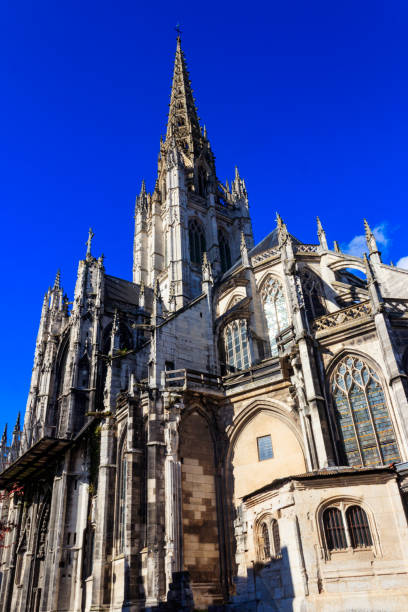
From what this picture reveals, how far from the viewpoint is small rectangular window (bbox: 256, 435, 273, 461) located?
60.8 feet

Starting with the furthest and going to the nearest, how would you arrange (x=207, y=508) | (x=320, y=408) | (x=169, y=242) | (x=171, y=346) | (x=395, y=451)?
(x=169, y=242)
(x=171, y=346)
(x=207, y=508)
(x=320, y=408)
(x=395, y=451)

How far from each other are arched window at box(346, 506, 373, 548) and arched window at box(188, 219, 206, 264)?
3074 cm

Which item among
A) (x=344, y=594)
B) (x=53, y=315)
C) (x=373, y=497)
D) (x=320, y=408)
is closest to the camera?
(x=344, y=594)

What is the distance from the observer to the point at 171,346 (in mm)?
22094

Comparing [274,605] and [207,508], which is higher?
[207,508]

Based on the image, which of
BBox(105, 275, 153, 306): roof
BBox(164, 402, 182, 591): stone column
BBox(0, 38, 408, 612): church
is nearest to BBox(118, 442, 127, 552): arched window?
BBox(0, 38, 408, 612): church

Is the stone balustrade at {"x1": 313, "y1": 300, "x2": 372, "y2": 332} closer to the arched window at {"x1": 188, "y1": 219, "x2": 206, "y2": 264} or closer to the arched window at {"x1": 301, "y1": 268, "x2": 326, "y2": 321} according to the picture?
the arched window at {"x1": 301, "y1": 268, "x2": 326, "y2": 321}

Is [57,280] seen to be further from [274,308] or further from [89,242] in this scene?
[274,308]

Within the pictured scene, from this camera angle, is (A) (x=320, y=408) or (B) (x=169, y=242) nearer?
(A) (x=320, y=408)

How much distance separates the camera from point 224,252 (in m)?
44.8

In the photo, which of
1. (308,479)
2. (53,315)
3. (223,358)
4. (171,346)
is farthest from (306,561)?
(53,315)

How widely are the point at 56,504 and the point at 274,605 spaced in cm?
1481

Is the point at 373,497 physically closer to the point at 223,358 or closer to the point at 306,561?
the point at 306,561

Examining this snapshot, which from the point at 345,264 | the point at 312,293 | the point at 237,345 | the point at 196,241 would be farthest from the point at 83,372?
the point at 196,241
